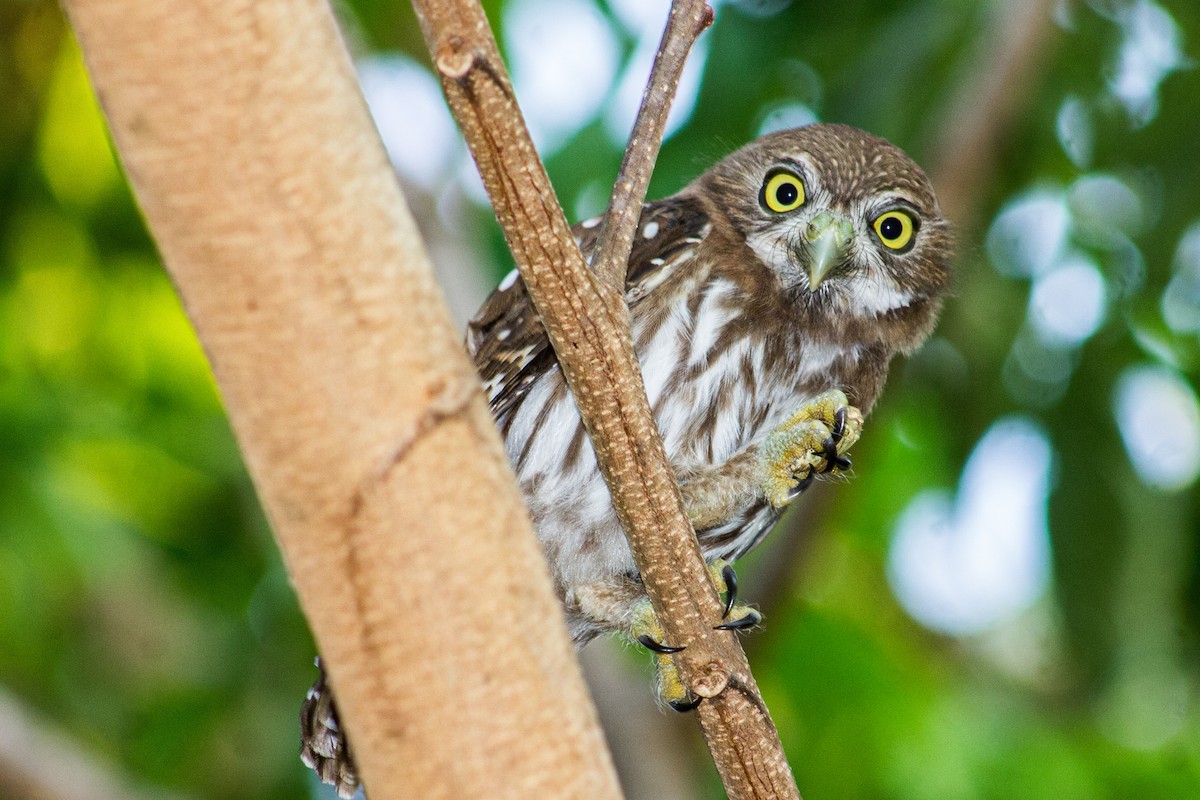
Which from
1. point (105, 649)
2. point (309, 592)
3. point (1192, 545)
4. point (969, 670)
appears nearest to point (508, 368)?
point (309, 592)

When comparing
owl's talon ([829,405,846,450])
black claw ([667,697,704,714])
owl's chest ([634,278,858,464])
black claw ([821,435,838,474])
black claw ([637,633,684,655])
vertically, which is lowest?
black claw ([667,697,704,714])

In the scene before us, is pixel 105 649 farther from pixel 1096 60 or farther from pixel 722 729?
pixel 1096 60

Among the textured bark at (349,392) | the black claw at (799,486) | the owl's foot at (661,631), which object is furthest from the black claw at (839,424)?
the textured bark at (349,392)

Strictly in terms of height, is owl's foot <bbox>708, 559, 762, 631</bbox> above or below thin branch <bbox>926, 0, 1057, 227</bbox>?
below

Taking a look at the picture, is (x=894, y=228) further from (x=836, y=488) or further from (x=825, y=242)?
(x=836, y=488)

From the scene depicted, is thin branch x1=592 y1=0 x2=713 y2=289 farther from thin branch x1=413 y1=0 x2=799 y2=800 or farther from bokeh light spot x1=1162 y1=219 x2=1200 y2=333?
bokeh light spot x1=1162 y1=219 x2=1200 y2=333

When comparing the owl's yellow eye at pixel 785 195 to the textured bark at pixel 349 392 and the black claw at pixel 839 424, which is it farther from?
the textured bark at pixel 349 392

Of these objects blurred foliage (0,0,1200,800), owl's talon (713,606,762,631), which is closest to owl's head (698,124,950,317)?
blurred foliage (0,0,1200,800)
